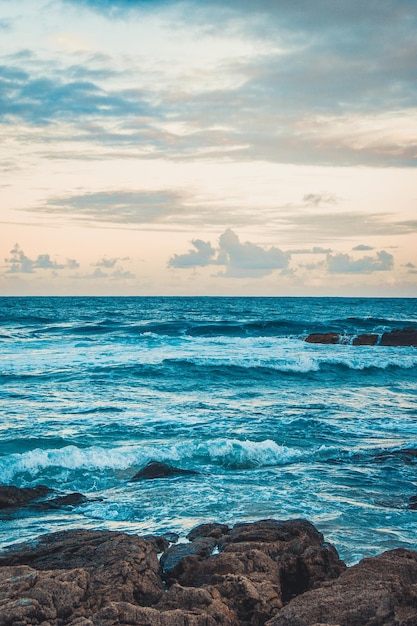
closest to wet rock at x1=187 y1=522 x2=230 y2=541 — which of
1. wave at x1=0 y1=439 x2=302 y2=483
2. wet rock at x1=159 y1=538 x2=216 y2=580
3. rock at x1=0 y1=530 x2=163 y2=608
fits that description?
wet rock at x1=159 y1=538 x2=216 y2=580

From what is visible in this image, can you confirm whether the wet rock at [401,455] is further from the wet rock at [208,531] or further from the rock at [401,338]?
the rock at [401,338]

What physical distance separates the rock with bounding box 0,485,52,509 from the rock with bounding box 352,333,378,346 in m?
35.4

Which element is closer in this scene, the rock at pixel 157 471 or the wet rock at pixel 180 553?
the wet rock at pixel 180 553

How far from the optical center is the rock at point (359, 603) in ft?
20.9

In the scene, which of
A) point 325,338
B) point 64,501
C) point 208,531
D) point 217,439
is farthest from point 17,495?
point 325,338

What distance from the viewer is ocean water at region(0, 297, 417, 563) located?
37.2ft

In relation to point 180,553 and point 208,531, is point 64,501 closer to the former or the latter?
point 208,531

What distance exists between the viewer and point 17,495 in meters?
12.2

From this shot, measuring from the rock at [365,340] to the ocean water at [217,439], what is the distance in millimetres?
7954

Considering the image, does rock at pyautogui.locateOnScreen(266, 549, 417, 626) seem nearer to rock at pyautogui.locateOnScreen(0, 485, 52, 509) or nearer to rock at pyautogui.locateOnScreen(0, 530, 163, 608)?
A: rock at pyautogui.locateOnScreen(0, 530, 163, 608)

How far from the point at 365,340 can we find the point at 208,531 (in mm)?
37927

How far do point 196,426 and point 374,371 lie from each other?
1648cm

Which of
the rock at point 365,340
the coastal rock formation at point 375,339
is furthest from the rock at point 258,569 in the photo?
the coastal rock formation at point 375,339

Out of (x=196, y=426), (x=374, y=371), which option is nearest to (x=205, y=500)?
(x=196, y=426)
